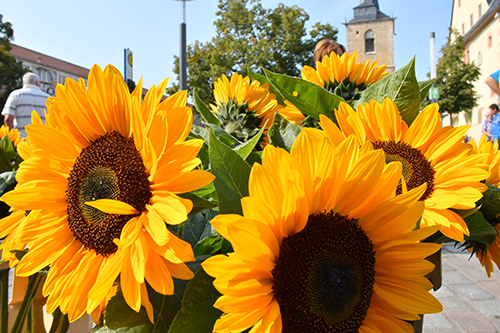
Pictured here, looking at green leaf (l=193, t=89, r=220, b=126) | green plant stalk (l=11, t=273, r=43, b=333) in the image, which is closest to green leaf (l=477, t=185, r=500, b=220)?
green leaf (l=193, t=89, r=220, b=126)

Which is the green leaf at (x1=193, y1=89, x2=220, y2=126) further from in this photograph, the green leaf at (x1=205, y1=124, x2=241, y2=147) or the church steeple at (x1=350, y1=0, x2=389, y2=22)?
the church steeple at (x1=350, y1=0, x2=389, y2=22)

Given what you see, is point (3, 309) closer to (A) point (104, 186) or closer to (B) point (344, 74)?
(A) point (104, 186)

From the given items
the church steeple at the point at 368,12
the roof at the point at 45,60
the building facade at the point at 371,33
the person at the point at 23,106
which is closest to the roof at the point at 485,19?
the building facade at the point at 371,33

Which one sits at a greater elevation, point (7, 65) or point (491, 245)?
point (7, 65)

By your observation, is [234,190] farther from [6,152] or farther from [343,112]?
[6,152]

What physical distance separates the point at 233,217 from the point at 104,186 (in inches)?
10.5

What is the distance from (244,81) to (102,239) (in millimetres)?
765

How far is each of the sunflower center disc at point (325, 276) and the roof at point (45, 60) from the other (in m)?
49.2

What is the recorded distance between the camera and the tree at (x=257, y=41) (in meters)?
22.4

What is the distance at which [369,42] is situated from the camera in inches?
1962

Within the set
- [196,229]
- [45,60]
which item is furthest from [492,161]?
[45,60]

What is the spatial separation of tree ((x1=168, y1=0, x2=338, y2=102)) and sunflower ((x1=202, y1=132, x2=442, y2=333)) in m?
22.3

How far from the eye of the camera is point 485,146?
80 centimetres

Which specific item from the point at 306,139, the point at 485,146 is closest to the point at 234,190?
the point at 306,139
